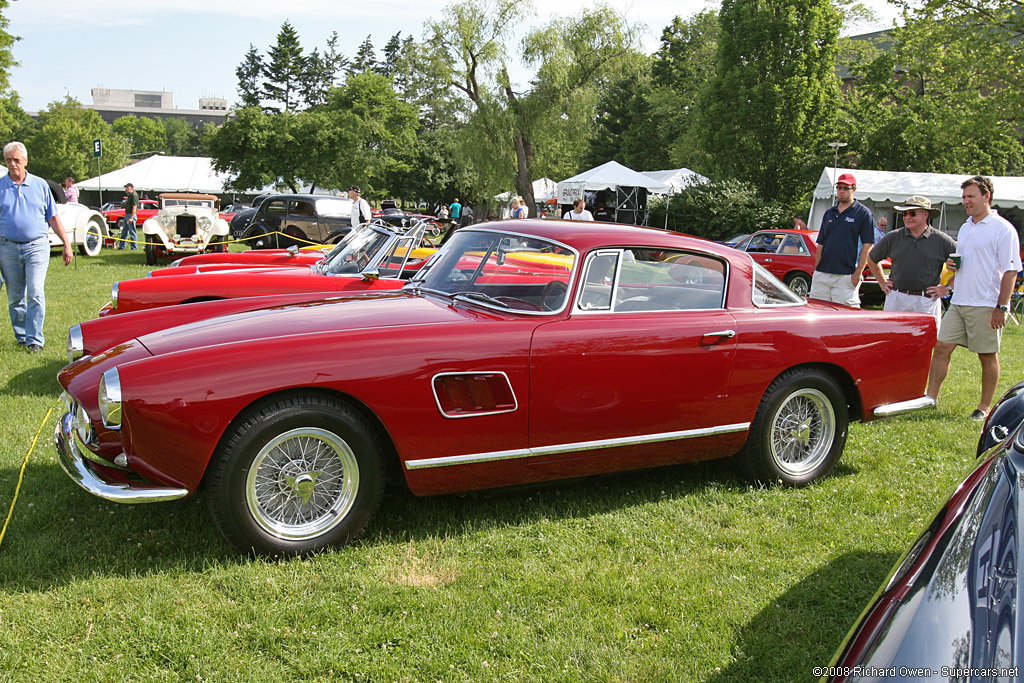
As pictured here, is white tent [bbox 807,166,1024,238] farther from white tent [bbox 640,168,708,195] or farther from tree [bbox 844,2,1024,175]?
white tent [bbox 640,168,708,195]

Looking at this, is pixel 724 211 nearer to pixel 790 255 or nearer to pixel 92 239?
pixel 790 255

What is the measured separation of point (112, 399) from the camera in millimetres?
3070

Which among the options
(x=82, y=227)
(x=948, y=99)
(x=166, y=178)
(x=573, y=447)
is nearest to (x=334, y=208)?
(x=82, y=227)

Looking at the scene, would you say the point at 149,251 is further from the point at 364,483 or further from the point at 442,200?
the point at 442,200

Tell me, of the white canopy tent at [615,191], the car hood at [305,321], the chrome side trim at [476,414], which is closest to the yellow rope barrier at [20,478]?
the car hood at [305,321]

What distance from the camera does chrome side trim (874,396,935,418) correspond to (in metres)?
4.68

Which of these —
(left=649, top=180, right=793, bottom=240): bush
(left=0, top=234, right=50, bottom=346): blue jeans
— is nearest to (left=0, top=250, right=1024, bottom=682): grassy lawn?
(left=0, top=234, right=50, bottom=346): blue jeans

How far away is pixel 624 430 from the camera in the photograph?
154 inches

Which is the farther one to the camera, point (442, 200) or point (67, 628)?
point (442, 200)

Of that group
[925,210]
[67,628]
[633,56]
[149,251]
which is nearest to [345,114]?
[633,56]

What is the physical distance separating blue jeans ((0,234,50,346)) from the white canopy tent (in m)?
21.7

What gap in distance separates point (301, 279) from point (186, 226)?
40.9ft

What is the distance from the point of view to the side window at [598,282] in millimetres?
4016

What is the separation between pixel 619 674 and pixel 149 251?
16894mm
